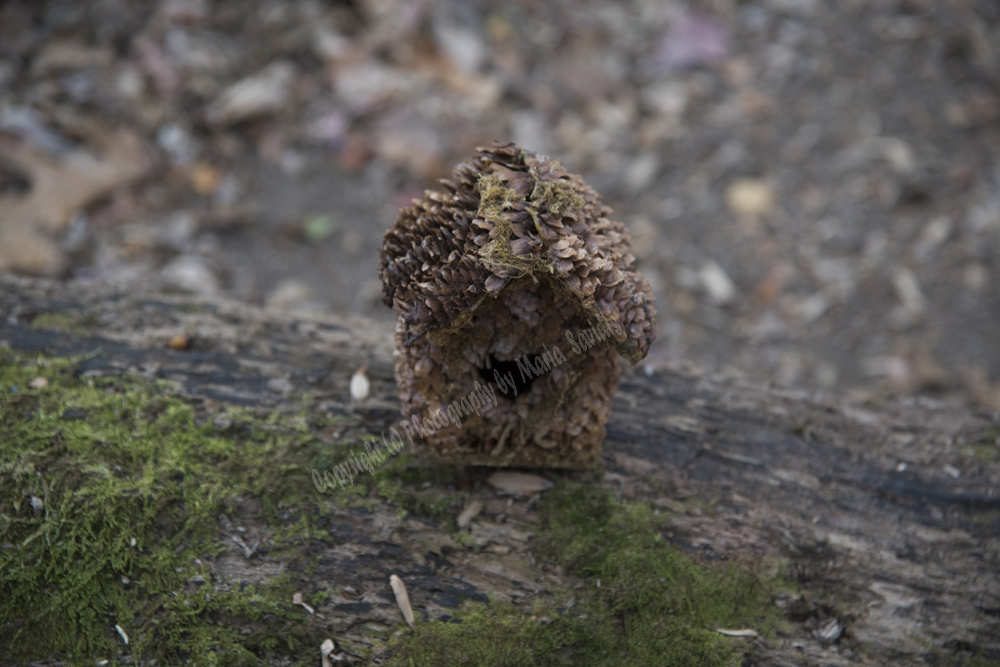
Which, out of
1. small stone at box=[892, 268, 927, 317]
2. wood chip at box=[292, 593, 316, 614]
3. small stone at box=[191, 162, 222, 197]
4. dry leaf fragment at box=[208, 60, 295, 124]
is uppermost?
dry leaf fragment at box=[208, 60, 295, 124]

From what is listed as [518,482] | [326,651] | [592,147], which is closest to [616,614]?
[518,482]

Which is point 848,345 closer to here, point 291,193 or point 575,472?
point 575,472

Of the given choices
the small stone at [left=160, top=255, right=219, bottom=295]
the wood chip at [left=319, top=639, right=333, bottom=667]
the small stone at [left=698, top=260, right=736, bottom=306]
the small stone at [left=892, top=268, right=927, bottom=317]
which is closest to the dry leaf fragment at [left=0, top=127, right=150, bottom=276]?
the small stone at [left=160, top=255, right=219, bottom=295]

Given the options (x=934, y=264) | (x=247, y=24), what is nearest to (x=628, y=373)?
(x=934, y=264)

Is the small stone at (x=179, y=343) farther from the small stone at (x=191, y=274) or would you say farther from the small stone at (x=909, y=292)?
the small stone at (x=909, y=292)

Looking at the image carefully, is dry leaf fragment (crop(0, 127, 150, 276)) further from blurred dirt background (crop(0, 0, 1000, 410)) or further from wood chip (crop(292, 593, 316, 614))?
wood chip (crop(292, 593, 316, 614))

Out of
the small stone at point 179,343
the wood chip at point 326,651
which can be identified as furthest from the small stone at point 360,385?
the wood chip at point 326,651
